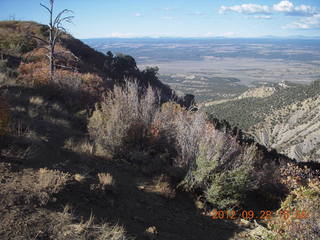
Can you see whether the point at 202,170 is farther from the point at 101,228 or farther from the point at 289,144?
the point at 289,144

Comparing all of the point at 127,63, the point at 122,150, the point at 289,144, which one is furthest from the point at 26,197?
the point at 289,144

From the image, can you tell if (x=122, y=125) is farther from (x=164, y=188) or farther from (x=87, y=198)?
(x=87, y=198)

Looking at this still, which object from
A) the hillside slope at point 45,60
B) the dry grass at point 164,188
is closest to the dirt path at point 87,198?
the dry grass at point 164,188

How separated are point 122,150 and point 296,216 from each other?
4.64 meters

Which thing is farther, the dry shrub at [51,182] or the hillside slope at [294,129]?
the hillside slope at [294,129]

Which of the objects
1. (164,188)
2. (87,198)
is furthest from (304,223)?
(87,198)

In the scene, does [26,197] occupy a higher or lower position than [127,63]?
lower

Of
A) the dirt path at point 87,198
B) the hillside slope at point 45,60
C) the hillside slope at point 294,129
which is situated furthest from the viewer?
the hillside slope at point 294,129

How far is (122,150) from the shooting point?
25.2 ft

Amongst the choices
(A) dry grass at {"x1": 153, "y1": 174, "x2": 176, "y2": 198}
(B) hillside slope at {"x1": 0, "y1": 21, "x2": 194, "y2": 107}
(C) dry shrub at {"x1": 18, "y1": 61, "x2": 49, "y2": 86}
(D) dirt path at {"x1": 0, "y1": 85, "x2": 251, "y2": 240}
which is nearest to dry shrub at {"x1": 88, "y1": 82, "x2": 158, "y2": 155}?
(D) dirt path at {"x1": 0, "y1": 85, "x2": 251, "y2": 240}

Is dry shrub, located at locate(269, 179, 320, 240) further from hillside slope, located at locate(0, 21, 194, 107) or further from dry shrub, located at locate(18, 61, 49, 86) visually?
dry shrub, located at locate(18, 61, 49, 86)
